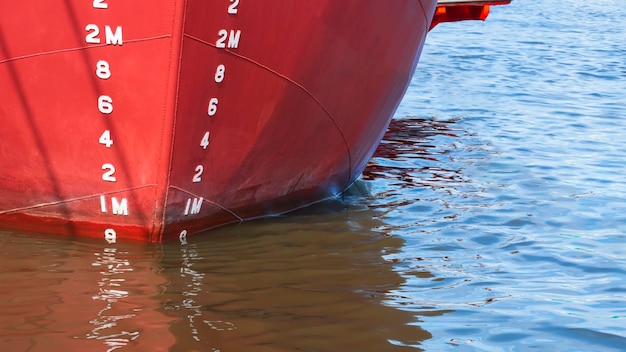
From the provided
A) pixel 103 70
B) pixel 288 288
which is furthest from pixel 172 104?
pixel 288 288

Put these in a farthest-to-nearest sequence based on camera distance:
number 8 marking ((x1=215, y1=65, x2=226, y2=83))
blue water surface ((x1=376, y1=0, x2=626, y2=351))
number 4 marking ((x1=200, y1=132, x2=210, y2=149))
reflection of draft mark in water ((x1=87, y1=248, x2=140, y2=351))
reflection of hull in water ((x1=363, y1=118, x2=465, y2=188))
Result: reflection of hull in water ((x1=363, y1=118, x2=465, y2=188)) < number 4 marking ((x1=200, y1=132, x2=210, y2=149)) < number 8 marking ((x1=215, y1=65, x2=226, y2=83)) < blue water surface ((x1=376, y1=0, x2=626, y2=351)) < reflection of draft mark in water ((x1=87, y1=248, x2=140, y2=351))

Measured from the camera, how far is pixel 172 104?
415 centimetres

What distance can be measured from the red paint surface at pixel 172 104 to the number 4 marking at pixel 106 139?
23 mm

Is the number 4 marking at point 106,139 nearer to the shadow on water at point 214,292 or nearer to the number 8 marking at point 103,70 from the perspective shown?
the number 8 marking at point 103,70

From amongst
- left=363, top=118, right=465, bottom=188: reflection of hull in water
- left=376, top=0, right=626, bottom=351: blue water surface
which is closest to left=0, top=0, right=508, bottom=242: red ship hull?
left=376, top=0, right=626, bottom=351: blue water surface

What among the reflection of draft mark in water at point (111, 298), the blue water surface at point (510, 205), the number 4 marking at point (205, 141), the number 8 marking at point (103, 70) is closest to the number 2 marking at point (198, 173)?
the number 4 marking at point (205, 141)

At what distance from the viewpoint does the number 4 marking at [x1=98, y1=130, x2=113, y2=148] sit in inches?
168

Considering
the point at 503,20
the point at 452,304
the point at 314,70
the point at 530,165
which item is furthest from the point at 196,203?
the point at 503,20

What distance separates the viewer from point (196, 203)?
460 cm

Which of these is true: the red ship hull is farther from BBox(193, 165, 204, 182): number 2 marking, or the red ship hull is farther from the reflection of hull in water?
the reflection of hull in water

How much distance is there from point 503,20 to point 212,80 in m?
15.3

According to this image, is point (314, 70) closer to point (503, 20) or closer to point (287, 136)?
point (287, 136)

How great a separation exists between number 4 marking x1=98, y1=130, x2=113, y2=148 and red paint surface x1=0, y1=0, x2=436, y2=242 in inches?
0.9

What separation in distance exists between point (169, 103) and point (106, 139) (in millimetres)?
354
